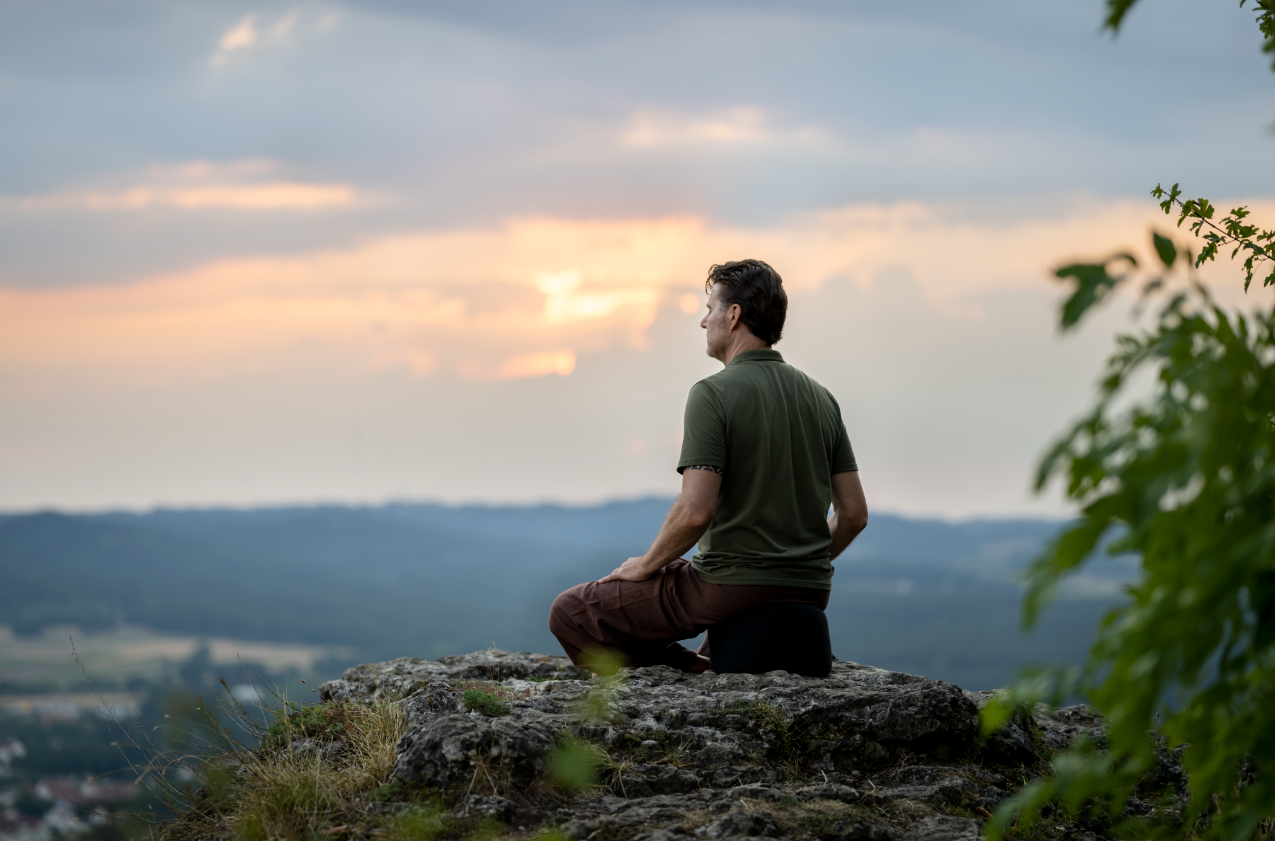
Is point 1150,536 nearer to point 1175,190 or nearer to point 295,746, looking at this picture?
point 1175,190

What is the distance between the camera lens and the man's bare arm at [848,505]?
6.26 m

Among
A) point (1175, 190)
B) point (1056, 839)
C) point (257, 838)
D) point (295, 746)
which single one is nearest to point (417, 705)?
point (295, 746)

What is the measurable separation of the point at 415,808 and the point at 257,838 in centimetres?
72

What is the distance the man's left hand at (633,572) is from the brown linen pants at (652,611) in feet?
0.11

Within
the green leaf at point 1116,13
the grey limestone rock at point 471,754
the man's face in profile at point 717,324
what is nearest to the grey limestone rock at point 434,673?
the grey limestone rock at point 471,754

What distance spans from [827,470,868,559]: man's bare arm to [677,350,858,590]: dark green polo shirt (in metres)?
0.39

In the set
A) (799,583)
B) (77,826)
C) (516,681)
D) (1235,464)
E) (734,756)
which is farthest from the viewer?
(516,681)

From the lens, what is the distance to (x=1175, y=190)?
5.31 m

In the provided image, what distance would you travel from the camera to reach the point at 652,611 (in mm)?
6004

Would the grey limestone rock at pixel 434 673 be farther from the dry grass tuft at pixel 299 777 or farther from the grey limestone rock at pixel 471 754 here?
the grey limestone rock at pixel 471 754

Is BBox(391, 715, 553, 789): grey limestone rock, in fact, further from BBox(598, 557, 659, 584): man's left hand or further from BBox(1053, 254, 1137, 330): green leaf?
BBox(1053, 254, 1137, 330): green leaf

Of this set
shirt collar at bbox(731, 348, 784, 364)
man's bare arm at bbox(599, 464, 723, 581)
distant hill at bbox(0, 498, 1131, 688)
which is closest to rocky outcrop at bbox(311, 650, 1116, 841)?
man's bare arm at bbox(599, 464, 723, 581)

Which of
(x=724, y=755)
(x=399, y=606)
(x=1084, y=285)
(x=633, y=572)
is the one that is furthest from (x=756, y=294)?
(x=399, y=606)

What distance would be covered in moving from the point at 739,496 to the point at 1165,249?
359 centimetres
